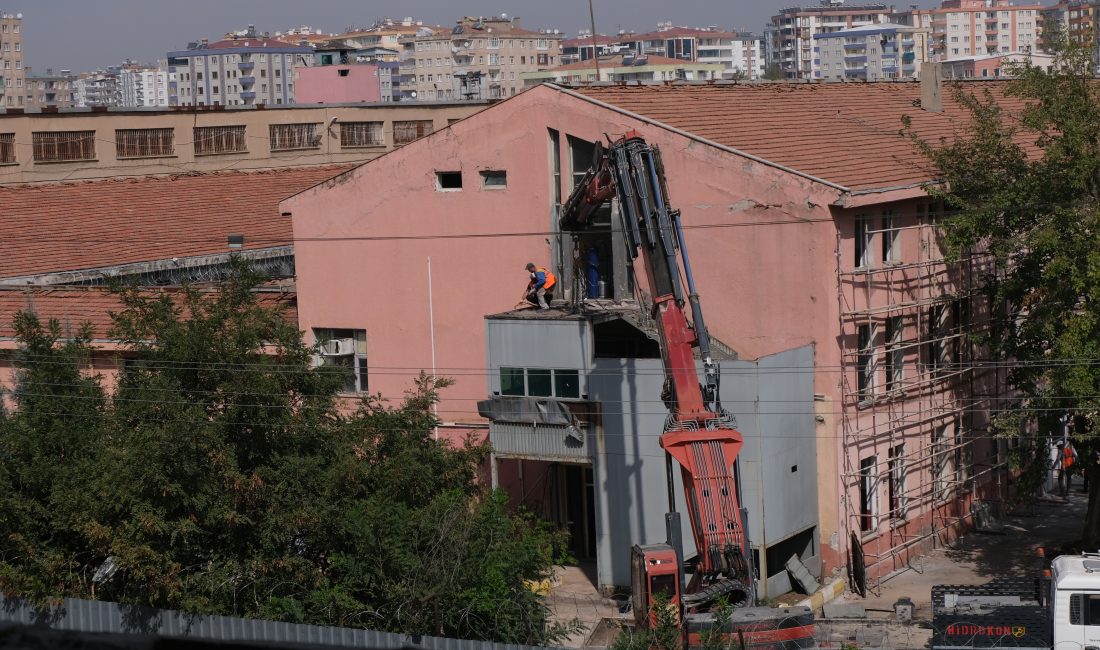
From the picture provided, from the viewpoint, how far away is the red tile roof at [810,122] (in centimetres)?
2536

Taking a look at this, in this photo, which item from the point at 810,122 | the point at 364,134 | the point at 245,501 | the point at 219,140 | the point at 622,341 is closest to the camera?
the point at 245,501

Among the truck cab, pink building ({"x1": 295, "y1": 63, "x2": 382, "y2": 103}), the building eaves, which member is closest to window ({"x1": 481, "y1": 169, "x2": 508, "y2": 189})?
the building eaves

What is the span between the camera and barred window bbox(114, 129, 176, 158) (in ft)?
158

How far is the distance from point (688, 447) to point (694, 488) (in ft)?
1.91

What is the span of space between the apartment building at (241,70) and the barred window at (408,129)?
423ft

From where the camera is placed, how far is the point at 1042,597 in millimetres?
19328

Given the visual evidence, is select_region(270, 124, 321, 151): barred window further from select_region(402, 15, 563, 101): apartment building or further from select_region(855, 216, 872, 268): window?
select_region(402, 15, 563, 101): apartment building

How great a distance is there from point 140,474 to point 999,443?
19.4m

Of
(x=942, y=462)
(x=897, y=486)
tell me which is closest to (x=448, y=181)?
(x=897, y=486)

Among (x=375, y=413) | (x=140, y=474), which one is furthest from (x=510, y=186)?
(x=140, y=474)

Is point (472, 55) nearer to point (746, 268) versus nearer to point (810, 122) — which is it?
point (810, 122)

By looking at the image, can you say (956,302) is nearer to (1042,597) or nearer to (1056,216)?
(1056,216)

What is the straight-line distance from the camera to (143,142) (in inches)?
1918

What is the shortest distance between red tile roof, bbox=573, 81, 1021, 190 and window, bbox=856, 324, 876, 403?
2.73m
